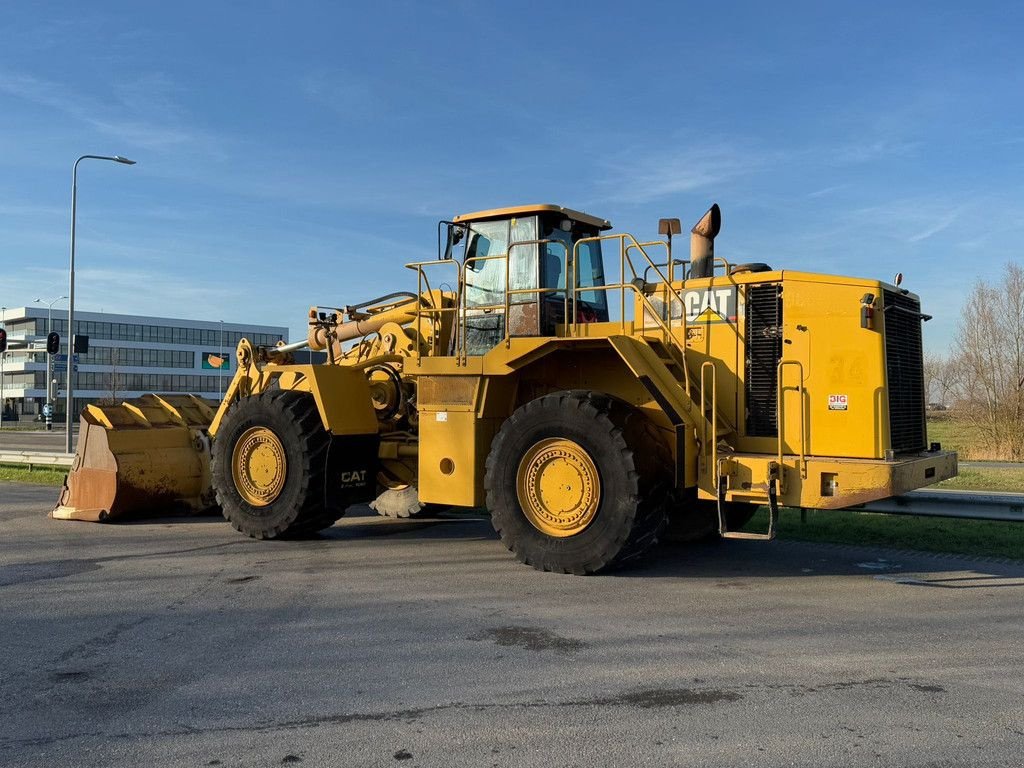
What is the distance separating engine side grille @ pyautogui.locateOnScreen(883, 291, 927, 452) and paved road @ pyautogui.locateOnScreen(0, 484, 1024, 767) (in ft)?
4.13

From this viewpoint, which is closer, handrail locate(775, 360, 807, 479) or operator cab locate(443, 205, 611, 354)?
handrail locate(775, 360, 807, 479)

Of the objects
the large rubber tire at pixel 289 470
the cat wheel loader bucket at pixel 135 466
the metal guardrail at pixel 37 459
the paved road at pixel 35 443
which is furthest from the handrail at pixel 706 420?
the paved road at pixel 35 443

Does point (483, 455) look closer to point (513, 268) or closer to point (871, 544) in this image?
point (513, 268)

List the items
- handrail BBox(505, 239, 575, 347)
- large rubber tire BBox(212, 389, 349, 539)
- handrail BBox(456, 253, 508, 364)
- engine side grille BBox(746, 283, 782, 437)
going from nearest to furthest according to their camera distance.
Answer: engine side grille BBox(746, 283, 782, 437) → handrail BBox(505, 239, 575, 347) → handrail BBox(456, 253, 508, 364) → large rubber tire BBox(212, 389, 349, 539)

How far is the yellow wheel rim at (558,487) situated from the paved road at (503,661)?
49 cm

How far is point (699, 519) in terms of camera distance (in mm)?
8664

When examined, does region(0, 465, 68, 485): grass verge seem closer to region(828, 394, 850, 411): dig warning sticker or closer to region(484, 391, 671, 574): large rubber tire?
region(484, 391, 671, 574): large rubber tire

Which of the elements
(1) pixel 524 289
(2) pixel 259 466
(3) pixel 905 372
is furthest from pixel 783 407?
(2) pixel 259 466

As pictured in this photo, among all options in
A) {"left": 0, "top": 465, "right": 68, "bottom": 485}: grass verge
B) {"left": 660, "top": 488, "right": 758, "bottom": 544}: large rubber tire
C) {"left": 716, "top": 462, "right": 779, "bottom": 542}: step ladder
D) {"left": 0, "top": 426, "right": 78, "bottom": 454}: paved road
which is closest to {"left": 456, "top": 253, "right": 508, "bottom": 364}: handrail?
{"left": 660, "top": 488, "right": 758, "bottom": 544}: large rubber tire

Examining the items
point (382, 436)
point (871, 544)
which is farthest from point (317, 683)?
point (871, 544)

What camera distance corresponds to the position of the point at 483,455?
817 centimetres

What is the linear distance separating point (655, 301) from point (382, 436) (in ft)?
11.7

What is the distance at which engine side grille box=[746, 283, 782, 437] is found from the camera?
23.7 feet

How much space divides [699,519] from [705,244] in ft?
9.15
